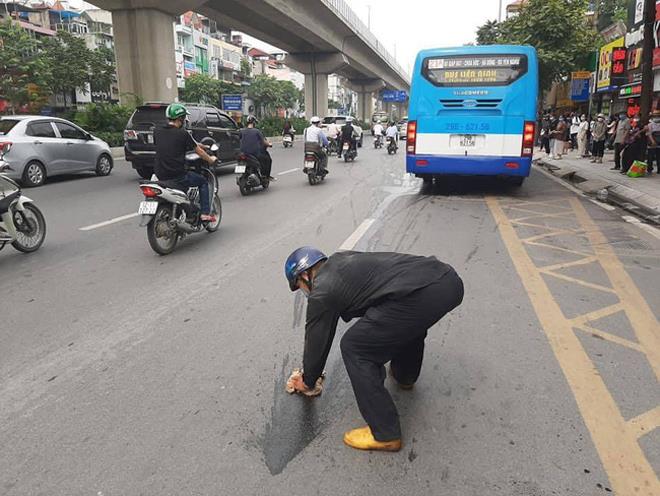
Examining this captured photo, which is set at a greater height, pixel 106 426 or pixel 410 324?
pixel 410 324

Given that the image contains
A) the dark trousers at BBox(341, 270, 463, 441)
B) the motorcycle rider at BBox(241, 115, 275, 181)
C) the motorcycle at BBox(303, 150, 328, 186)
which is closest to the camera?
the dark trousers at BBox(341, 270, 463, 441)

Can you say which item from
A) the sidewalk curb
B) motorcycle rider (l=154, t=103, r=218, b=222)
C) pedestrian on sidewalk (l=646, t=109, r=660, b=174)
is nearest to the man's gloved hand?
motorcycle rider (l=154, t=103, r=218, b=222)

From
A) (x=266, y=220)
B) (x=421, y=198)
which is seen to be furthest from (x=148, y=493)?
(x=421, y=198)

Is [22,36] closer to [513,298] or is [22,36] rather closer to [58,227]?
[58,227]

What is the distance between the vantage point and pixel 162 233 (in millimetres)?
6371

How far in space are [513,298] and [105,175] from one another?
12755 millimetres

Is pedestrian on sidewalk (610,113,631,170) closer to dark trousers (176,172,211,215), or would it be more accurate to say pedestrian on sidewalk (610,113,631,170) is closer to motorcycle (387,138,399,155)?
motorcycle (387,138,399,155)

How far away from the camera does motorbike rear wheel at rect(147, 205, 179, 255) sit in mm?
6207

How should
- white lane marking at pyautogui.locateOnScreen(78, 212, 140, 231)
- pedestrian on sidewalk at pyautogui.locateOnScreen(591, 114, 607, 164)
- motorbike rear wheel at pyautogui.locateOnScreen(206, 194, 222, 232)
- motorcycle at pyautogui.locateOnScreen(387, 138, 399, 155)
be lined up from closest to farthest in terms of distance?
motorbike rear wheel at pyautogui.locateOnScreen(206, 194, 222, 232), white lane marking at pyautogui.locateOnScreen(78, 212, 140, 231), pedestrian on sidewalk at pyautogui.locateOnScreen(591, 114, 607, 164), motorcycle at pyautogui.locateOnScreen(387, 138, 399, 155)

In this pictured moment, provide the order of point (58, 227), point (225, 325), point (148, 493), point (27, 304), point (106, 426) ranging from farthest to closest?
point (58, 227) < point (27, 304) < point (225, 325) < point (106, 426) < point (148, 493)

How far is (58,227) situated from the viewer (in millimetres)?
8008

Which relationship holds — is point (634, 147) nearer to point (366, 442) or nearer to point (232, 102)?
point (366, 442)

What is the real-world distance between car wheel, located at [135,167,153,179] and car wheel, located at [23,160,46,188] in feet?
7.10

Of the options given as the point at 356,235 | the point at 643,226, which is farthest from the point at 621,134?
the point at 356,235
